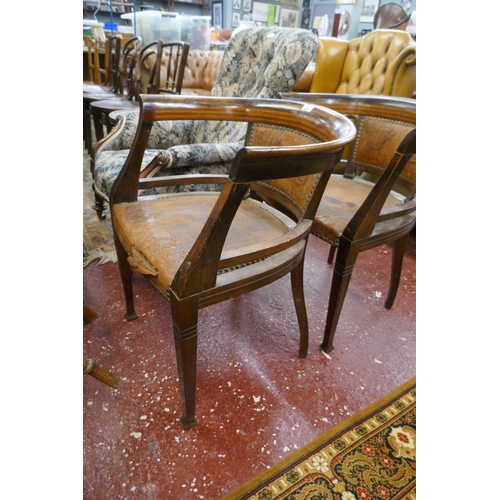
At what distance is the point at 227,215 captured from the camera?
0.74 metres

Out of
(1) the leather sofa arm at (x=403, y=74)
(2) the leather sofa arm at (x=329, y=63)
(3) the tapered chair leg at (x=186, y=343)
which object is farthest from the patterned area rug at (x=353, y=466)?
(2) the leather sofa arm at (x=329, y=63)

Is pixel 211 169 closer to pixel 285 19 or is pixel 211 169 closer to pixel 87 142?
pixel 87 142

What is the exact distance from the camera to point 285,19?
673cm

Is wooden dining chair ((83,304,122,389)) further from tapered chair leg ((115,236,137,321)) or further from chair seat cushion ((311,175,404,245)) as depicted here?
chair seat cushion ((311,175,404,245))

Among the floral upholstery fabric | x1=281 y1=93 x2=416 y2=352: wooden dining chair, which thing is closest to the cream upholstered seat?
the floral upholstery fabric

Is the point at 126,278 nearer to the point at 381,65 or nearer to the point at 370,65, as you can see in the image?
the point at 381,65

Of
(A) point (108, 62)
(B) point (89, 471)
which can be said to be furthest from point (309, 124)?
(A) point (108, 62)

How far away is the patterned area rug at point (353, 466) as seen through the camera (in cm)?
89

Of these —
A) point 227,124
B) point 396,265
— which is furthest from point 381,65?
point 396,265

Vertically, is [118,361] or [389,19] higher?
[389,19]

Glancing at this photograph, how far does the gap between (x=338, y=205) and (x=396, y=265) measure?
1.27 ft

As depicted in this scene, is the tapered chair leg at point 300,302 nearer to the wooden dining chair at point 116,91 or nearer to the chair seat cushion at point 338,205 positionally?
the chair seat cushion at point 338,205

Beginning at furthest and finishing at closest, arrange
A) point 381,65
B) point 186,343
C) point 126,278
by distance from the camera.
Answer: point 381,65, point 126,278, point 186,343
